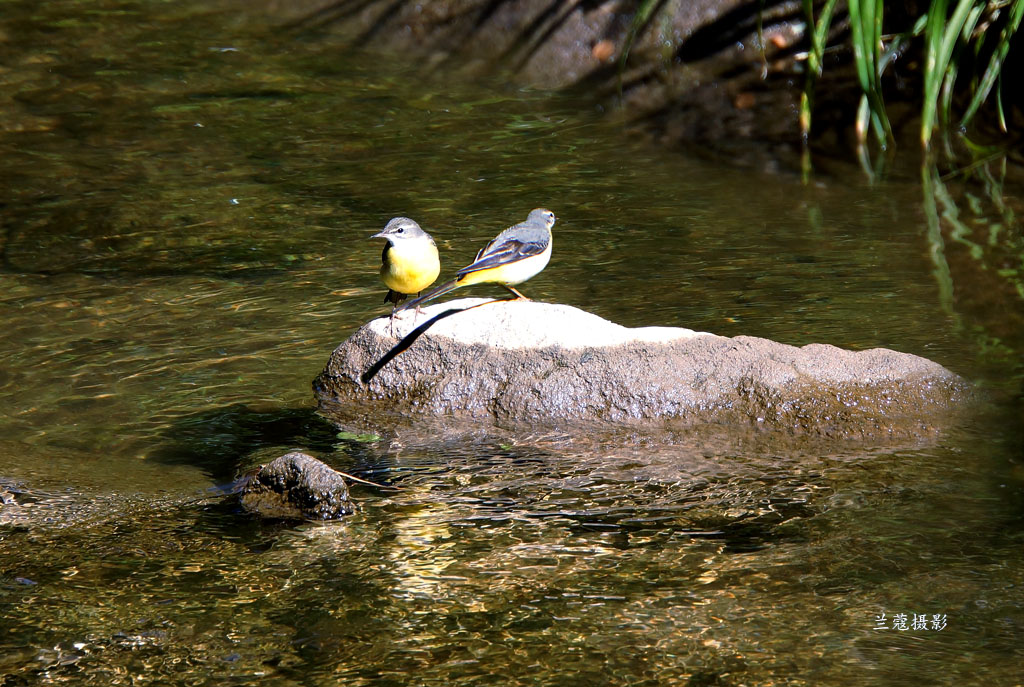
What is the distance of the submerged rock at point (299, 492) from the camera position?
4.56 meters

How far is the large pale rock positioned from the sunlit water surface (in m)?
0.23

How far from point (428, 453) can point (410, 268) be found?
83cm

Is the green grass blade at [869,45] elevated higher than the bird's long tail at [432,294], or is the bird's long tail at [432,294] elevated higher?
the green grass blade at [869,45]

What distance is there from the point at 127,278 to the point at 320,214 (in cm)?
145

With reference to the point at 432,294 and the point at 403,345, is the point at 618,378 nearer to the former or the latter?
the point at 432,294

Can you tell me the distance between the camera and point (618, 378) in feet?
17.7

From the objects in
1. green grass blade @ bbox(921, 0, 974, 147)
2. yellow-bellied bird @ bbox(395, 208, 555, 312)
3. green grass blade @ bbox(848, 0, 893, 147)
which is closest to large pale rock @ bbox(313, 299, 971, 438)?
yellow-bellied bird @ bbox(395, 208, 555, 312)

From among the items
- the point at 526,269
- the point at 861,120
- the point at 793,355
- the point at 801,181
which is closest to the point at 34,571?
the point at 526,269

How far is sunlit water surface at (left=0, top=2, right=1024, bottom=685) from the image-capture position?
12.4 ft

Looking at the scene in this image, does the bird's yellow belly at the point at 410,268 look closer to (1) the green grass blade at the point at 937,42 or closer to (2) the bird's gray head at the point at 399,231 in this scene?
(2) the bird's gray head at the point at 399,231

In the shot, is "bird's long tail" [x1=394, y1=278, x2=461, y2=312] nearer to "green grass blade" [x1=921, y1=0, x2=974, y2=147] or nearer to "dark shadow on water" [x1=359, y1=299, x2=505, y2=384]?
"dark shadow on water" [x1=359, y1=299, x2=505, y2=384]

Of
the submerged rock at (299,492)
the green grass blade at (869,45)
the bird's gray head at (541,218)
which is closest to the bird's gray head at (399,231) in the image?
the bird's gray head at (541,218)

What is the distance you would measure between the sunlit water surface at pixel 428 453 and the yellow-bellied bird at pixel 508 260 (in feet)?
2.35

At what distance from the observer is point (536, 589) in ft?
13.4
